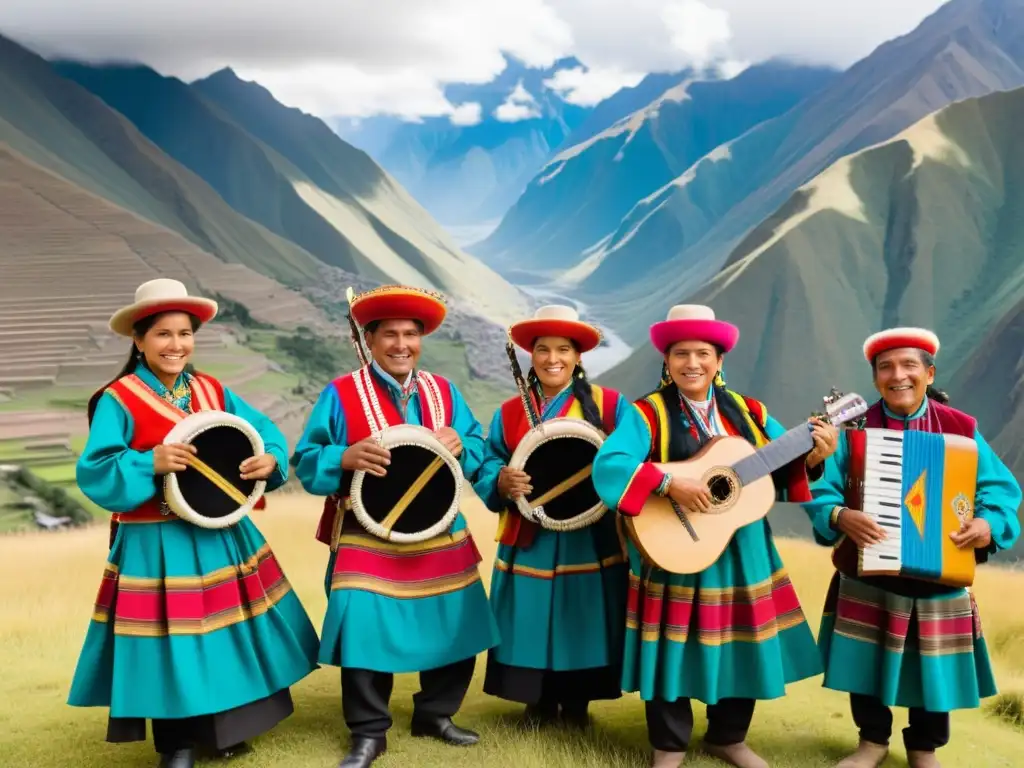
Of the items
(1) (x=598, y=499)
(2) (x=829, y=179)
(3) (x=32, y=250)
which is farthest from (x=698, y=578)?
(2) (x=829, y=179)

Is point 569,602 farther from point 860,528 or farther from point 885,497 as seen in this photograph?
point 885,497

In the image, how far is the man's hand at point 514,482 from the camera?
3982 mm

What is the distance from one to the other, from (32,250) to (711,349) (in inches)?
814

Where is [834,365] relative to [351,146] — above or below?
below

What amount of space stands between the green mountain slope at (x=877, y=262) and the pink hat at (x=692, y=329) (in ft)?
75.4

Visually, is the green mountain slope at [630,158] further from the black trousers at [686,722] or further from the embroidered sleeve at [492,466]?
the black trousers at [686,722]

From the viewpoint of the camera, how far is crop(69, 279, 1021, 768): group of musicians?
368 cm

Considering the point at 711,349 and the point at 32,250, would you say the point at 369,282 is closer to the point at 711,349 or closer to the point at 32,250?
the point at 32,250

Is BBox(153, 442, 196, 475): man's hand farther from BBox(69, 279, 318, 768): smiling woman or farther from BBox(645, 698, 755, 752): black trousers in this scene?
BBox(645, 698, 755, 752): black trousers

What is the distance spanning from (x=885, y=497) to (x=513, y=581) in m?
1.65

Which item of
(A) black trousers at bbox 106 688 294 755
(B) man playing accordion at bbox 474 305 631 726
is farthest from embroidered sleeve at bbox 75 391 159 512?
(B) man playing accordion at bbox 474 305 631 726

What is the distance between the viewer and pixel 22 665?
219 inches

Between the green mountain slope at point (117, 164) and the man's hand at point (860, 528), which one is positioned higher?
the green mountain slope at point (117, 164)

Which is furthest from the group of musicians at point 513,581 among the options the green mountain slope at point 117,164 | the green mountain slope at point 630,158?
the green mountain slope at point 630,158
